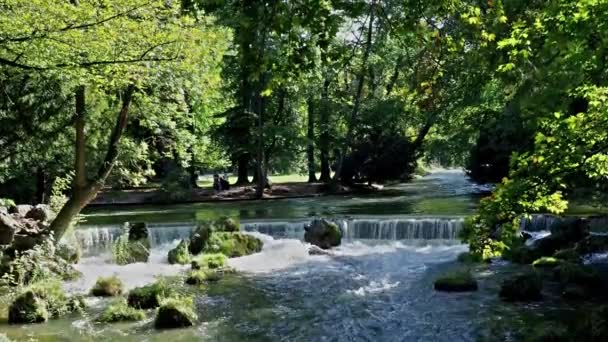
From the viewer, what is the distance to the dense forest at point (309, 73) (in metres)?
4.06

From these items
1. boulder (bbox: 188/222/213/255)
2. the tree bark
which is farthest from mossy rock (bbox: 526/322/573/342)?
boulder (bbox: 188/222/213/255)

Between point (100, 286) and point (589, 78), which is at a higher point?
point (589, 78)

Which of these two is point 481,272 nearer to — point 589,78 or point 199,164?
point 589,78

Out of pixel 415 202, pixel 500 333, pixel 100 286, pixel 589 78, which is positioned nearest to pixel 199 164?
pixel 415 202

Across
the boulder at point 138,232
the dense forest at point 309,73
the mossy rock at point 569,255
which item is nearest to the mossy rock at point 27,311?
the dense forest at point 309,73

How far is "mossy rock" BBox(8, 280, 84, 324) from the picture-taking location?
34.3ft

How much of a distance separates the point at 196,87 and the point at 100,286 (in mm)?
5049

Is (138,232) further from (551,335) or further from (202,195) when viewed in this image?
(202,195)

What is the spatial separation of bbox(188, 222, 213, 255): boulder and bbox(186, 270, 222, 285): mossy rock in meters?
2.74

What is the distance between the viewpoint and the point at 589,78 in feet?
19.7

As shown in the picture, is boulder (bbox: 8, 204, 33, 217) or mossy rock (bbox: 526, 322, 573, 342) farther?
boulder (bbox: 8, 204, 33, 217)

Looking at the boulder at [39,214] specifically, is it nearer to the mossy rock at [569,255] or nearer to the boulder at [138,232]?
the boulder at [138,232]

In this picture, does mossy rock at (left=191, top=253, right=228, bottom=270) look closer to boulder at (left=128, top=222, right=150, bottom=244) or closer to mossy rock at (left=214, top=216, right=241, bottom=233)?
mossy rock at (left=214, top=216, right=241, bottom=233)

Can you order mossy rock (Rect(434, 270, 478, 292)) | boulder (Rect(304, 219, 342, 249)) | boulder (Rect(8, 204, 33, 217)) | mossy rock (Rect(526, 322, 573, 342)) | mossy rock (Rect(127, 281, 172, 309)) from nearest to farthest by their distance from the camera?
mossy rock (Rect(526, 322, 573, 342))
mossy rock (Rect(127, 281, 172, 309))
mossy rock (Rect(434, 270, 478, 292))
boulder (Rect(8, 204, 33, 217))
boulder (Rect(304, 219, 342, 249))
